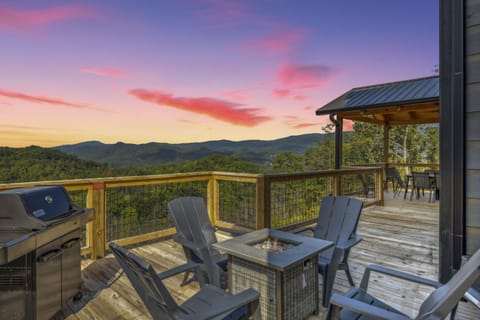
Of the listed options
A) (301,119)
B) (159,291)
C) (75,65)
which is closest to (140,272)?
(159,291)

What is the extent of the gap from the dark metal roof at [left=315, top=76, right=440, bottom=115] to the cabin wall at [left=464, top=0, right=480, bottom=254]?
157 inches

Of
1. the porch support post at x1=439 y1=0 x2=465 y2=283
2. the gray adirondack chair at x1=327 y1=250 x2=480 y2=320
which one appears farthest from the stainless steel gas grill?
the porch support post at x1=439 y1=0 x2=465 y2=283

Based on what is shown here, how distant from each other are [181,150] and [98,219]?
32.1 feet

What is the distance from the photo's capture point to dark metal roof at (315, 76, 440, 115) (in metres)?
6.20

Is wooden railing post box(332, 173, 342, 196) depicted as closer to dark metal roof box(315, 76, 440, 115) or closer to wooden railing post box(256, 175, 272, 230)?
dark metal roof box(315, 76, 440, 115)

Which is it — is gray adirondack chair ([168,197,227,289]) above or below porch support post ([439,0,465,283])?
below

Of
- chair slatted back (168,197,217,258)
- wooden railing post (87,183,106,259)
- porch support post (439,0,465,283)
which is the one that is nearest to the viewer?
porch support post (439,0,465,283)

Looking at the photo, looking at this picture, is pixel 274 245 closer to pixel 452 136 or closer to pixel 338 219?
pixel 338 219

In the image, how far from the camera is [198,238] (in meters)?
2.76

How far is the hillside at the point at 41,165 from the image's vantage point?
5.38m

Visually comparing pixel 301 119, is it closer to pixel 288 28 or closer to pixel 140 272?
pixel 288 28

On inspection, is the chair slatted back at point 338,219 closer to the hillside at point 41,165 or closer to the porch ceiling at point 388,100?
the hillside at point 41,165

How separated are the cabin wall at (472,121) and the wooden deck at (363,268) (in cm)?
78

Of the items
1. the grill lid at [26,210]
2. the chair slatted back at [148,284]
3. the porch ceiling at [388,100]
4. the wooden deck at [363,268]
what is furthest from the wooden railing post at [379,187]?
the grill lid at [26,210]
